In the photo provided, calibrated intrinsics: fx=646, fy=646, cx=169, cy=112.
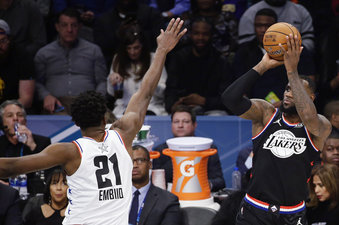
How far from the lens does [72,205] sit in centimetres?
432

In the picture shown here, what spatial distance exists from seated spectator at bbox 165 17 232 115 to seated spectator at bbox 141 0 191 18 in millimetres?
615

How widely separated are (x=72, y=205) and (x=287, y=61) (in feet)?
6.48

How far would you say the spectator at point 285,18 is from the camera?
895 cm

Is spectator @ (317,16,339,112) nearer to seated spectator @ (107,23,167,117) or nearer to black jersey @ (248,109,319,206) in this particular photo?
seated spectator @ (107,23,167,117)

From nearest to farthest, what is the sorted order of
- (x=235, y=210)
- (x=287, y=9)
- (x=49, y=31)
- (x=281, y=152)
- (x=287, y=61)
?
(x=287, y=61), (x=281, y=152), (x=235, y=210), (x=287, y=9), (x=49, y=31)

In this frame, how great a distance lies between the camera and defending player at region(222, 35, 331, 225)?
207 inches

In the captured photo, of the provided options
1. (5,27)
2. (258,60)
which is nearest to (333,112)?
(258,60)

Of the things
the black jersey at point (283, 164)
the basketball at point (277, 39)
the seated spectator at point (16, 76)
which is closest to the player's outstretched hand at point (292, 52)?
the basketball at point (277, 39)

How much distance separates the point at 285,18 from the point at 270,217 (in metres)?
4.35

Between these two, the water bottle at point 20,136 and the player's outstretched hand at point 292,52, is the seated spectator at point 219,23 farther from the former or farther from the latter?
the player's outstretched hand at point 292,52

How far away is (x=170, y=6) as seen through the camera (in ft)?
32.4

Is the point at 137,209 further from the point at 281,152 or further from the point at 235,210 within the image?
the point at 281,152

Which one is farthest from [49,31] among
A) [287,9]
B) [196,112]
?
[287,9]

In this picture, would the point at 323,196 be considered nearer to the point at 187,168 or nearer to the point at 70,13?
the point at 187,168
